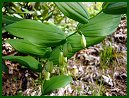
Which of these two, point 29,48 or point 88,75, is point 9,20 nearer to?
point 29,48

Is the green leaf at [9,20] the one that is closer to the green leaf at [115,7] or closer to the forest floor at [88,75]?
the green leaf at [115,7]

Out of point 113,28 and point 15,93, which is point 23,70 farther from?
point 113,28

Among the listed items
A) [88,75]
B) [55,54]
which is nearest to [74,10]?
[55,54]

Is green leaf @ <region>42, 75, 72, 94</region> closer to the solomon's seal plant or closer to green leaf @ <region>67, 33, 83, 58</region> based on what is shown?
the solomon's seal plant

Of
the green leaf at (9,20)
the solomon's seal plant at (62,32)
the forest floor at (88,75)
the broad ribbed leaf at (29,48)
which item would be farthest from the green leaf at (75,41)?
Answer: the forest floor at (88,75)

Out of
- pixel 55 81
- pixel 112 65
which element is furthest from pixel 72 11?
pixel 112 65
